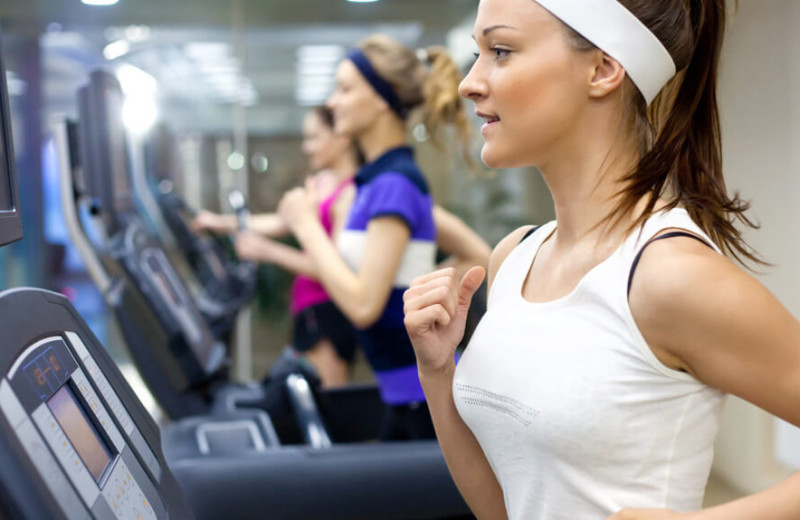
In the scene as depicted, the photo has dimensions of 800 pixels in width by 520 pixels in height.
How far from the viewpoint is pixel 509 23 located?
2.95 ft

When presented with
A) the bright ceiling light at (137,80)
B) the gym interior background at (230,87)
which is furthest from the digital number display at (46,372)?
the bright ceiling light at (137,80)

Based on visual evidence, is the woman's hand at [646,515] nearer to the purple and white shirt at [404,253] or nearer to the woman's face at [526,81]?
the woman's face at [526,81]

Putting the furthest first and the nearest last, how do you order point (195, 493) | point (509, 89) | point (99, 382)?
point (195, 493) < point (509, 89) < point (99, 382)

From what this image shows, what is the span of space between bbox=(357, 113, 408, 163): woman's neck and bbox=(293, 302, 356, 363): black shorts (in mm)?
970

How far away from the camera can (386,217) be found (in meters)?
1.94

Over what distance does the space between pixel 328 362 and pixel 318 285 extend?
0.28 meters

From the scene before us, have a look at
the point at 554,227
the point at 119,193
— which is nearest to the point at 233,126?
the point at 119,193

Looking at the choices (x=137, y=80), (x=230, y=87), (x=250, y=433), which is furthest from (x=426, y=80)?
(x=137, y=80)

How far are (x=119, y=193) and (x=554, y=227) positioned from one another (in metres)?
1.57

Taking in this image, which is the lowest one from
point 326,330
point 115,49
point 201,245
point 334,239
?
point 326,330

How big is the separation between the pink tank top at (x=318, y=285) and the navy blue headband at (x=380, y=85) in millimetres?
774

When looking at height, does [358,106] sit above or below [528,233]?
above

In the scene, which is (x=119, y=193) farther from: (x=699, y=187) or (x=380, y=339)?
(x=699, y=187)

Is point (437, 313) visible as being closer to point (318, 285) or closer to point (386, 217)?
point (386, 217)
